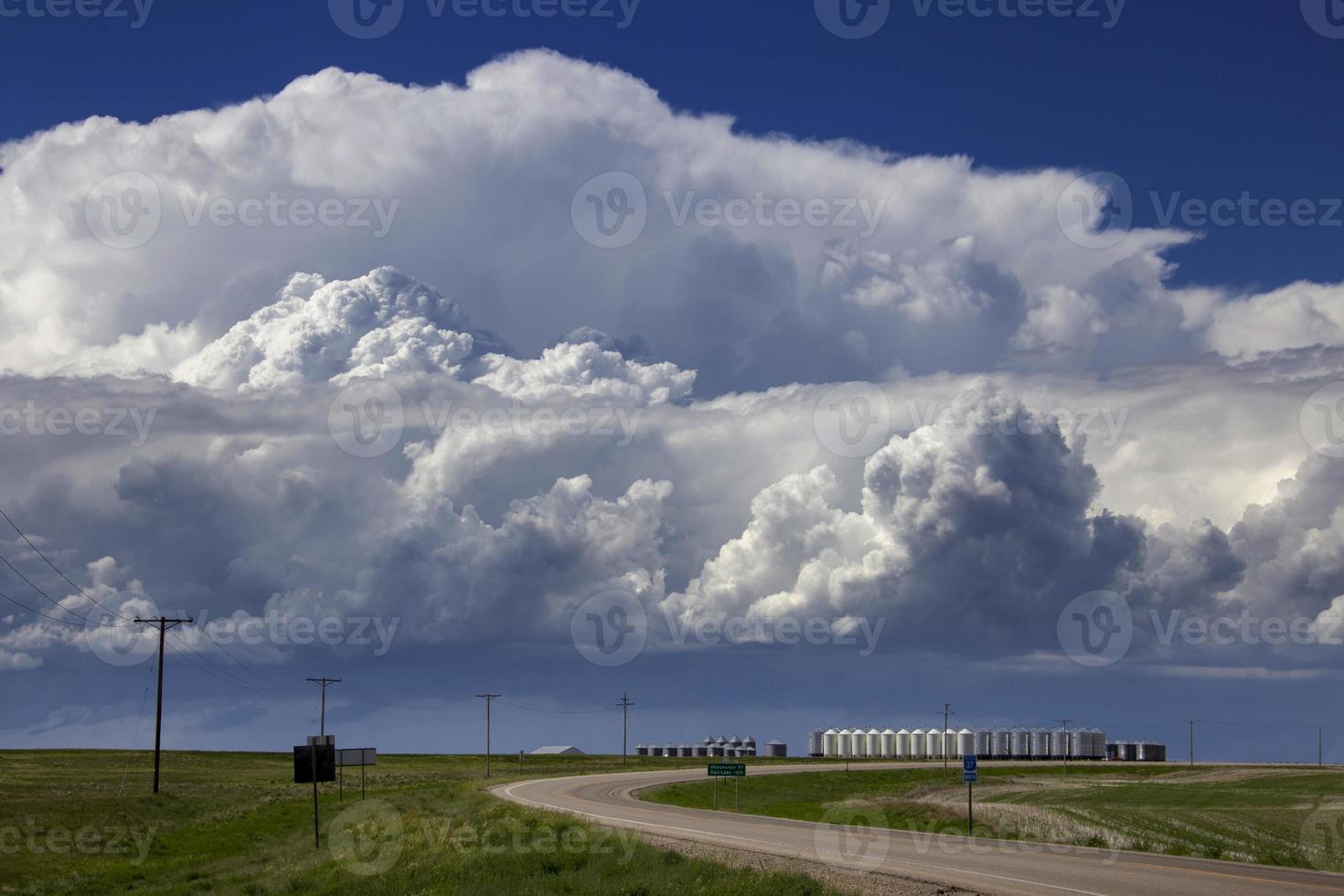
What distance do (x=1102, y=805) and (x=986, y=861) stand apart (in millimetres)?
46793

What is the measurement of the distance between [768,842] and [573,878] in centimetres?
1218

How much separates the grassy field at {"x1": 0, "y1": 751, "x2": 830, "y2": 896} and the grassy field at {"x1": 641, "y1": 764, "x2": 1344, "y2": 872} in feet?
53.2

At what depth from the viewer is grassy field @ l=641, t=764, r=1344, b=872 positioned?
4498cm
